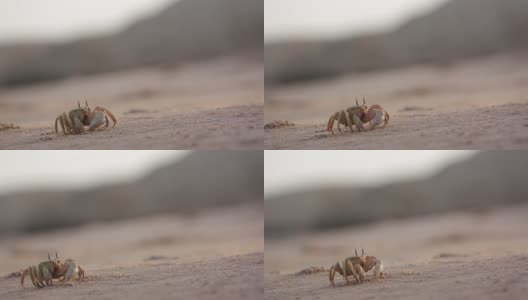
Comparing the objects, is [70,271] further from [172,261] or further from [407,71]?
[407,71]

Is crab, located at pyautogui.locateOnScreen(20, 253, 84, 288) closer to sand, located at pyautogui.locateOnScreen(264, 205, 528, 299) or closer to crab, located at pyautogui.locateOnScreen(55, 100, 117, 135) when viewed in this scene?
crab, located at pyautogui.locateOnScreen(55, 100, 117, 135)

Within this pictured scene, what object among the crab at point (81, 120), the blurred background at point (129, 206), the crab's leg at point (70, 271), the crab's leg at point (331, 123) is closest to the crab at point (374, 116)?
the crab's leg at point (331, 123)

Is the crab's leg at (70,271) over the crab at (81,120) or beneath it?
beneath

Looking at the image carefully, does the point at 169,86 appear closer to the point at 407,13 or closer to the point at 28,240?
the point at 407,13

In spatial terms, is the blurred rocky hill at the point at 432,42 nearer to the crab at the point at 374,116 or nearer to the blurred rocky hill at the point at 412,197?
the blurred rocky hill at the point at 412,197

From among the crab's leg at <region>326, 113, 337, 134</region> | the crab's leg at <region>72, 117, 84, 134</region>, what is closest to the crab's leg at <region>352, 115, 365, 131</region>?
the crab's leg at <region>326, 113, 337, 134</region>

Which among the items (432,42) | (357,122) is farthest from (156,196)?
(432,42)
